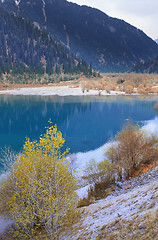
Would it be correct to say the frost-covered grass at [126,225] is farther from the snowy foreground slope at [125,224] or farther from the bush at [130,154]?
the bush at [130,154]

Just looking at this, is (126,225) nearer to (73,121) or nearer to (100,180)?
(100,180)

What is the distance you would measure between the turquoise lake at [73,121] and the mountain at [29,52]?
92.4 meters

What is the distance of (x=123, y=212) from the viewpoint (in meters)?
9.48

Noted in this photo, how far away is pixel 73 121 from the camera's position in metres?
44.4

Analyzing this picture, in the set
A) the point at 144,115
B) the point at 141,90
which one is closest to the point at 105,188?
the point at 144,115

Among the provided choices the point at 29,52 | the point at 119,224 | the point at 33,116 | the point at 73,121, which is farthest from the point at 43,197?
the point at 29,52

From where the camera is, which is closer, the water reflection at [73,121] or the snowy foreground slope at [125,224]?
the snowy foreground slope at [125,224]

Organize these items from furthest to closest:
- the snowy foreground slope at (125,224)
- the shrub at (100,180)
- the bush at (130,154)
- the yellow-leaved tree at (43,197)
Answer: the bush at (130,154), the shrub at (100,180), the yellow-leaved tree at (43,197), the snowy foreground slope at (125,224)

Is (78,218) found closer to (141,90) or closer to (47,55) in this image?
(141,90)

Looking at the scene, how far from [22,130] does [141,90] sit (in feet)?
214

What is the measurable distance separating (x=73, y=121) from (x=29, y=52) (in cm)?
14297

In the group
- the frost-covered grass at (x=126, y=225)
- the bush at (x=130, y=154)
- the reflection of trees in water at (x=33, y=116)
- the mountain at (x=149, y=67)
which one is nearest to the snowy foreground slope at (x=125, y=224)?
the frost-covered grass at (x=126, y=225)

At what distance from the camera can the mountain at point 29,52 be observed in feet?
492

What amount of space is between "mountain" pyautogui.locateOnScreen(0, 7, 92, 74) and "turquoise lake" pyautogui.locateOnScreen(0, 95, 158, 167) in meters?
92.4
